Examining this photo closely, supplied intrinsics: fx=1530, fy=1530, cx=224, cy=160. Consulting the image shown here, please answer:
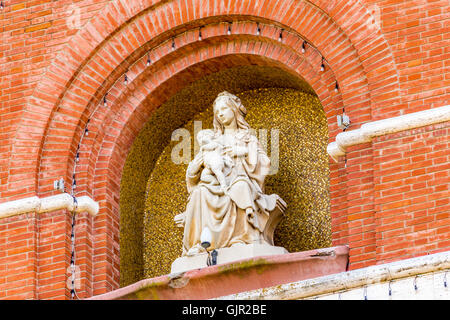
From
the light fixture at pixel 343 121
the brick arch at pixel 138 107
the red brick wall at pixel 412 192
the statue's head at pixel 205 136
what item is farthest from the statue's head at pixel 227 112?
the red brick wall at pixel 412 192

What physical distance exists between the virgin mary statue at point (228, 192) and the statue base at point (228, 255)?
0.07m

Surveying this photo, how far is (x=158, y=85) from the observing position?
15383 mm

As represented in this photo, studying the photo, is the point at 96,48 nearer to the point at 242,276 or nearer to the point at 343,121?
the point at 343,121

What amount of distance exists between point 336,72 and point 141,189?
2.61 metres

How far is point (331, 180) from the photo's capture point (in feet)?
46.9

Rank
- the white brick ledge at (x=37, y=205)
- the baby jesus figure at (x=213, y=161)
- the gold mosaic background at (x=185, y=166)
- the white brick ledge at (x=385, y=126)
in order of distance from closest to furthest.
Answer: the white brick ledge at (x=385, y=126) → the baby jesus figure at (x=213, y=161) → the white brick ledge at (x=37, y=205) → the gold mosaic background at (x=185, y=166)

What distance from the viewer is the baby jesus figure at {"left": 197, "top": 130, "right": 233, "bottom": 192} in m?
14.4

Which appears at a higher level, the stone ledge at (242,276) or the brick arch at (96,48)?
the brick arch at (96,48)

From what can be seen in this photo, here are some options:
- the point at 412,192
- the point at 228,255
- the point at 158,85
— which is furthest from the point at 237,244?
the point at 158,85

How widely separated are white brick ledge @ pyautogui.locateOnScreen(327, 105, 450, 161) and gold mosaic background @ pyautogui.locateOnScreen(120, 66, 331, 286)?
1066mm

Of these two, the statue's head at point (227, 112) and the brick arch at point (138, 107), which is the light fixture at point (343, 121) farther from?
the statue's head at point (227, 112)

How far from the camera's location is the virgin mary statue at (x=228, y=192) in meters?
14.1
